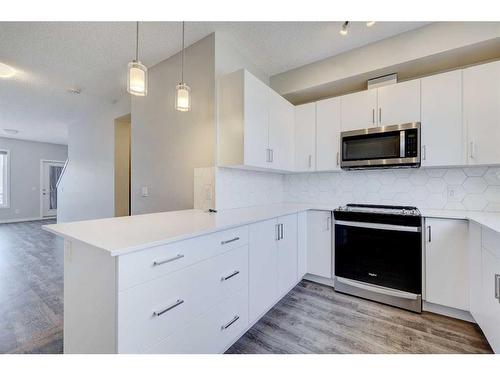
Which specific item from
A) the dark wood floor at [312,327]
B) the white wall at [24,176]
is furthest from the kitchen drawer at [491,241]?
the white wall at [24,176]

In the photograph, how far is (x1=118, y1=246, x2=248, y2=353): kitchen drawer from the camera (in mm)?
917

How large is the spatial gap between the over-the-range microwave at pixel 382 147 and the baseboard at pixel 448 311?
1286mm

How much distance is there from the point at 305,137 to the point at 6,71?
12.7 feet

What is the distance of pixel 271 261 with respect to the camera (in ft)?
6.25

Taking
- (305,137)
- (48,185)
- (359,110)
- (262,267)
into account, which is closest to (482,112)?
(359,110)

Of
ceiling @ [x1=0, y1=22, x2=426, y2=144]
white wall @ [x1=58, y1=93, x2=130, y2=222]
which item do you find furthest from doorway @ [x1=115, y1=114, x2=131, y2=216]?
ceiling @ [x1=0, y1=22, x2=426, y2=144]

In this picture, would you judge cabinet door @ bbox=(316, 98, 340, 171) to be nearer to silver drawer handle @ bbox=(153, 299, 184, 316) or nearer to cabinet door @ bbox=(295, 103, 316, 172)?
cabinet door @ bbox=(295, 103, 316, 172)

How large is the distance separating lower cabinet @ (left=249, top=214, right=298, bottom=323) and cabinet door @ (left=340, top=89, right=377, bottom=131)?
1.21 metres

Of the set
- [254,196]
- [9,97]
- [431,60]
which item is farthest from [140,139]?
[431,60]

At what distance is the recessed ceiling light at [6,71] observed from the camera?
106 inches

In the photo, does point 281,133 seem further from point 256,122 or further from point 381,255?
point 381,255
